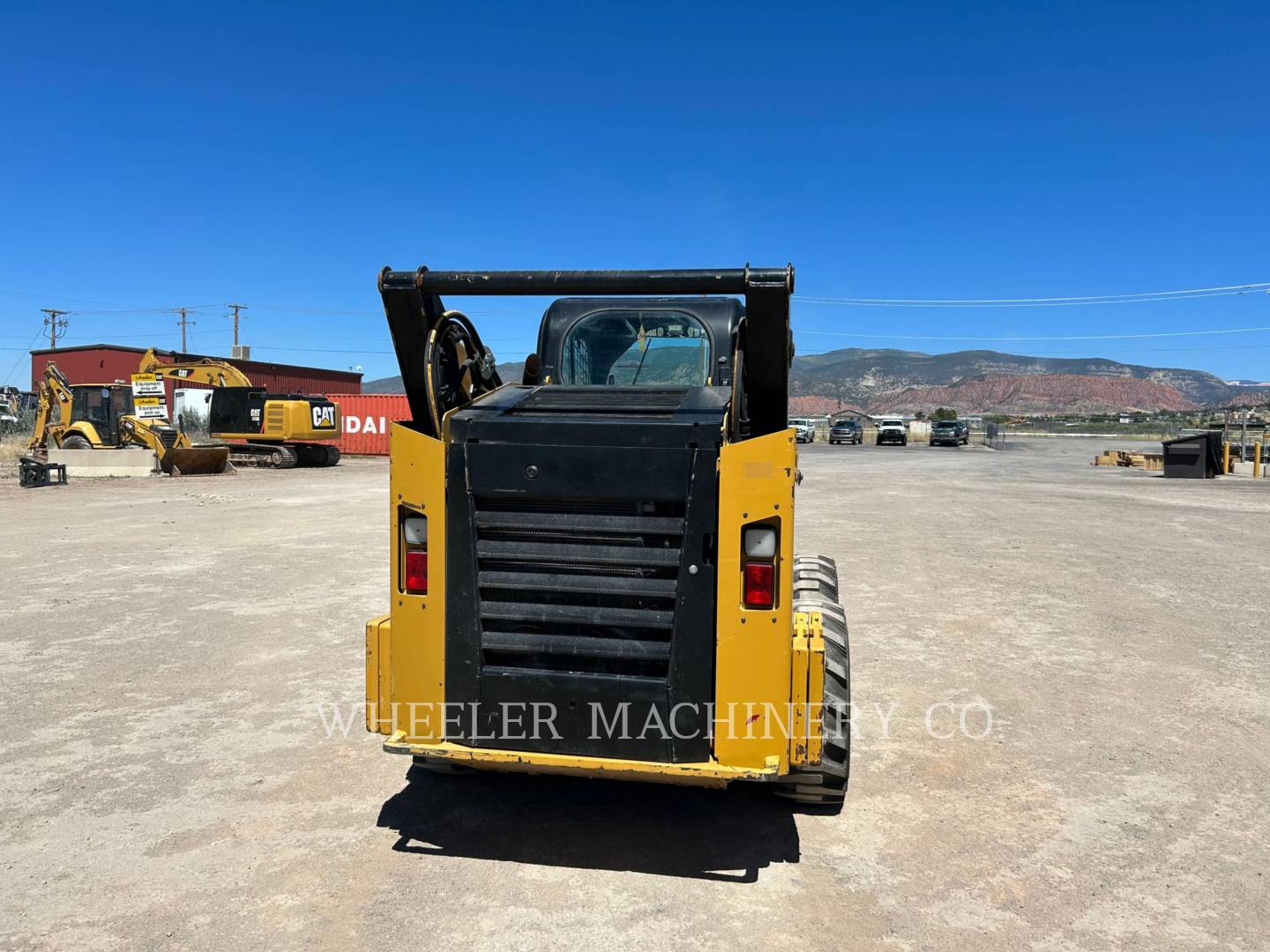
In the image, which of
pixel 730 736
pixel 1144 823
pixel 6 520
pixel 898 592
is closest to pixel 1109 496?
pixel 898 592

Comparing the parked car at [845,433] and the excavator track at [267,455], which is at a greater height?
the parked car at [845,433]

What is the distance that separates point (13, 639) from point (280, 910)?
16.2 ft

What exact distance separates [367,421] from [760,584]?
36644 millimetres

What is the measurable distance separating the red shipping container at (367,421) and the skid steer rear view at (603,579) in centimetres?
3536

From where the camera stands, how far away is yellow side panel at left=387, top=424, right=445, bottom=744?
3559 mm

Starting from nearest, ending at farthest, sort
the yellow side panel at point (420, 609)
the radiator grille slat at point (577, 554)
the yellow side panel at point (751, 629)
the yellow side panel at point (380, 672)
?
the yellow side panel at point (751, 629) < the radiator grille slat at point (577, 554) < the yellow side panel at point (420, 609) < the yellow side panel at point (380, 672)

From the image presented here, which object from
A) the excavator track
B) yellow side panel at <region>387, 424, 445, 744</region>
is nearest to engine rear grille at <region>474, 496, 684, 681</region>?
yellow side panel at <region>387, 424, 445, 744</region>

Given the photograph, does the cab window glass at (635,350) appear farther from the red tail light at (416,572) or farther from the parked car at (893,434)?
the parked car at (893,434)

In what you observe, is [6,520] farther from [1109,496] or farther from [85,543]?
[1109,496]

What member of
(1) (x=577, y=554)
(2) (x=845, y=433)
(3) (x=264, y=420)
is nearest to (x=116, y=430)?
(3) (x=264, y=420)

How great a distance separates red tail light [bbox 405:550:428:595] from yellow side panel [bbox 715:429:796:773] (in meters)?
1.18

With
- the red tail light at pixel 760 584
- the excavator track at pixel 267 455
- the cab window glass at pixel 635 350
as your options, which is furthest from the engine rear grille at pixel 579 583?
the excavator track at pixel 267 455

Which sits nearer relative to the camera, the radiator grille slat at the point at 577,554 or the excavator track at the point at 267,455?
the radiator grille slat at the point at 577,554

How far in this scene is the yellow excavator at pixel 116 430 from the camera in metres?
23.8
